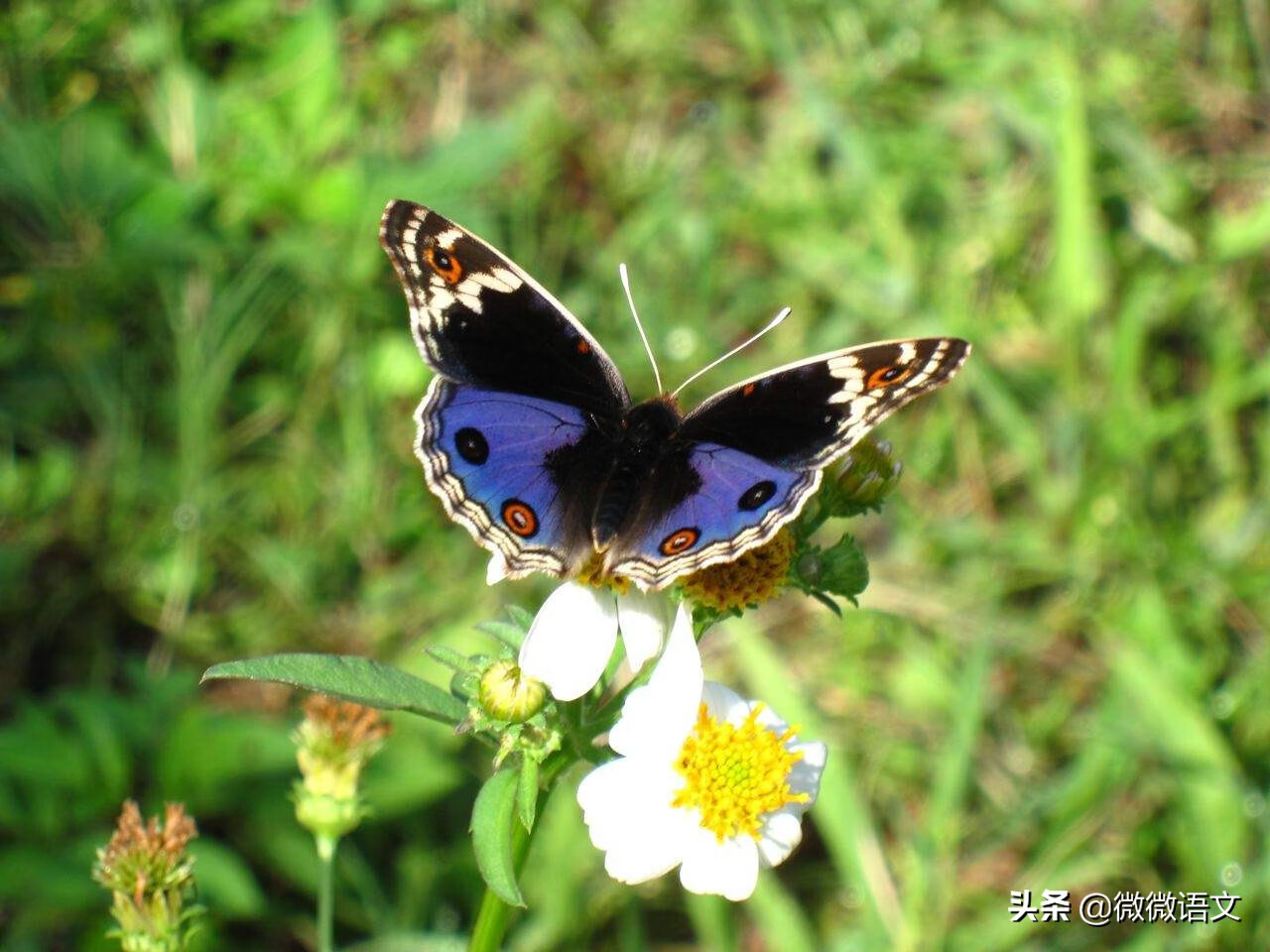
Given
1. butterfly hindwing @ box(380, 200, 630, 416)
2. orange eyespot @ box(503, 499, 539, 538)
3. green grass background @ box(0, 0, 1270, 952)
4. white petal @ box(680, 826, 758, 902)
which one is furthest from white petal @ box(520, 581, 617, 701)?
green grass background @ box(0, 0, 1270, 952)

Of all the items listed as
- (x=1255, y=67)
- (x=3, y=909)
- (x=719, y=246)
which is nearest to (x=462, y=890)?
(x=3, y=909)

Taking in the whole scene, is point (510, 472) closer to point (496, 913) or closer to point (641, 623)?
point (641, 623)

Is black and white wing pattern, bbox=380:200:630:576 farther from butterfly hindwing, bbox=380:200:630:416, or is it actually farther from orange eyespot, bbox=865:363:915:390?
orange eyespot, bbox=865:363:915:390

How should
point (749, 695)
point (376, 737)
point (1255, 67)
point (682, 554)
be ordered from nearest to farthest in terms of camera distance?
point (682, 554) → point (376, 737) → point (749, 695) → point (1255, 67)

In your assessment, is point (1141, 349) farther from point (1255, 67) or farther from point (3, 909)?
point (3, 909)

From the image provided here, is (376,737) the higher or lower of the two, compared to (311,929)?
higher

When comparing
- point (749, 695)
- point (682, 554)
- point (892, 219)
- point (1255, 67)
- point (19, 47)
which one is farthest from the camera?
point (1255, 67)

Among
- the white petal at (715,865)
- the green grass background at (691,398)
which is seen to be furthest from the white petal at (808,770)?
the green grass background at (691,398)
